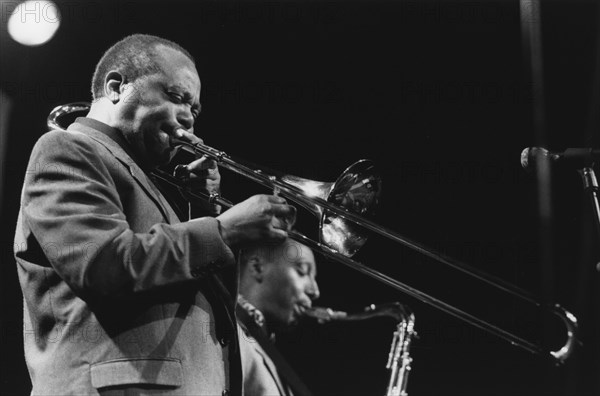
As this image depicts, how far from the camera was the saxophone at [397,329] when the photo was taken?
183 inches

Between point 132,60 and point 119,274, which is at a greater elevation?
point 132,60

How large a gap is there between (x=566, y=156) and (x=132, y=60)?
5.52 ft

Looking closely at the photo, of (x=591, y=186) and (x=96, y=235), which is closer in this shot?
(x=96, y=235)

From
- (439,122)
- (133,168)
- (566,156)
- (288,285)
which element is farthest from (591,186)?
(288,285)

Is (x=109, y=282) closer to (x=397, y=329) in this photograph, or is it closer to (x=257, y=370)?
(x=257, y=370)

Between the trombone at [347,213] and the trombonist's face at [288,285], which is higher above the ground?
the trombone at [347,213]

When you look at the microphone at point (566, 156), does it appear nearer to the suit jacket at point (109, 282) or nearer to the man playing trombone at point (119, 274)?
the man playing trombone at point (119, 274)

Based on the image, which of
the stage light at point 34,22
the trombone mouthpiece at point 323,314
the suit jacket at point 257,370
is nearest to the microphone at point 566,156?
the suit jacket at point 257,370

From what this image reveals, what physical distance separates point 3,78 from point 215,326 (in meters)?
2.47

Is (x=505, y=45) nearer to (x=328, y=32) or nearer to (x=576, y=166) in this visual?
(x=328, y=32)

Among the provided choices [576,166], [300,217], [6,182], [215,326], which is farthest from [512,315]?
[6,182]

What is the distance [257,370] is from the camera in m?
3.83

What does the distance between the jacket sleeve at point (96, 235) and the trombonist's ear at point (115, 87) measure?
0.43 meters

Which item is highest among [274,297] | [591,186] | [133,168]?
[591,186]
